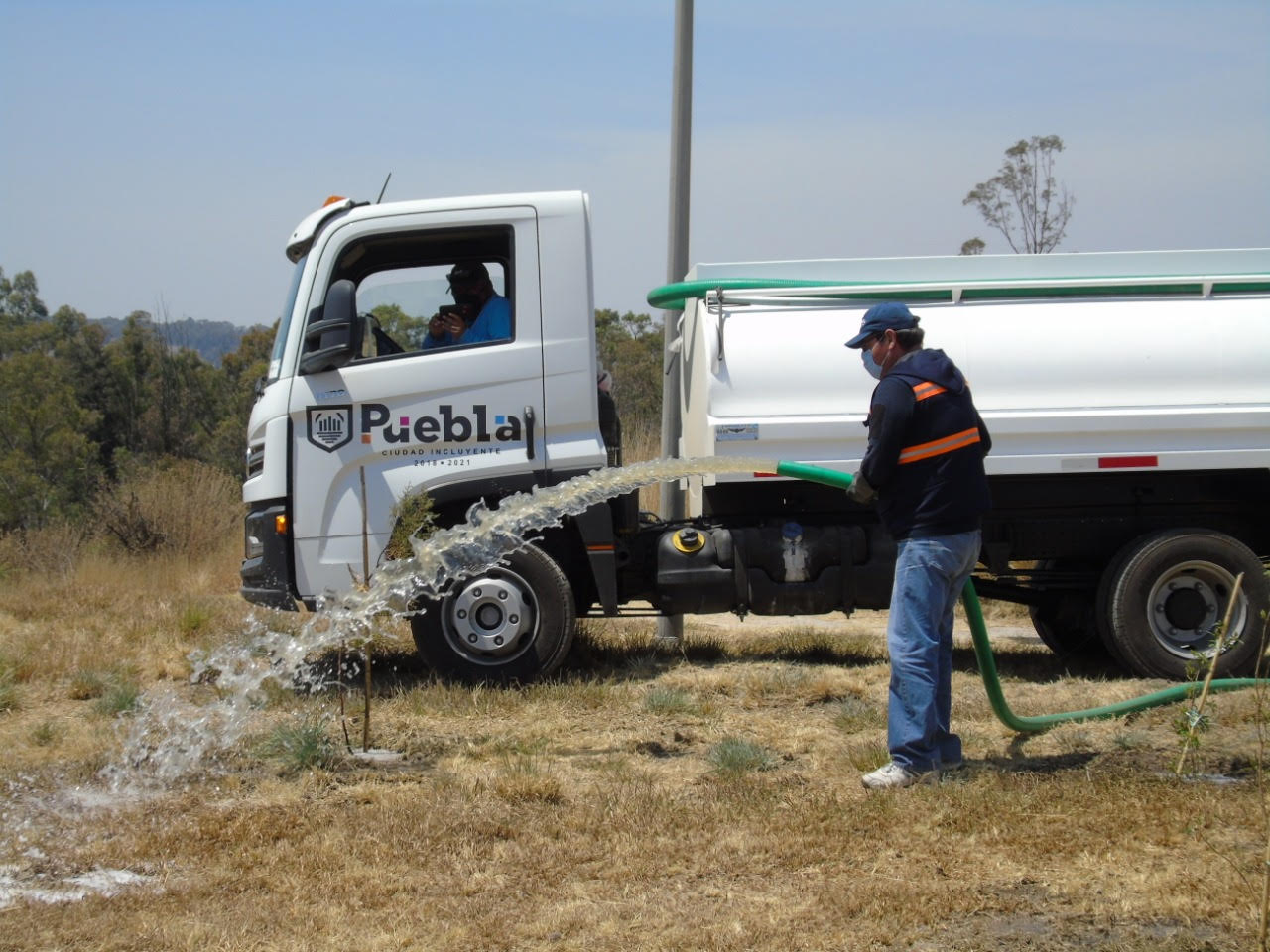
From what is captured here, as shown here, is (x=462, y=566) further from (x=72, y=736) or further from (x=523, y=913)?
(x=523, y=913)

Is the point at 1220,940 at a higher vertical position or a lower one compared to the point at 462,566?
lower

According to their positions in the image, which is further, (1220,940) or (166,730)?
(166,730)

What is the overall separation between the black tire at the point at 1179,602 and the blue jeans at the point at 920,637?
263 cm

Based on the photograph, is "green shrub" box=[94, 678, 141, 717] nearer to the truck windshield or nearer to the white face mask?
the truck windshield

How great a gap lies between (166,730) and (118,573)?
287 inches

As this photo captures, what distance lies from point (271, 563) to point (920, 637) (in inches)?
150

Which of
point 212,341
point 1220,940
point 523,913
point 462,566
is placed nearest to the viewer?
point 1220,940

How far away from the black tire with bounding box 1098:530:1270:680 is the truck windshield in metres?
5.15

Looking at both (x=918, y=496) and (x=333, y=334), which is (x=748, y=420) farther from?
(x=333, y=334)

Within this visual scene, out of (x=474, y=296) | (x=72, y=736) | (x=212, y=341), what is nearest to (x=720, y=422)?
(x=474, y=296)

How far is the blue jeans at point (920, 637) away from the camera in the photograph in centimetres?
549

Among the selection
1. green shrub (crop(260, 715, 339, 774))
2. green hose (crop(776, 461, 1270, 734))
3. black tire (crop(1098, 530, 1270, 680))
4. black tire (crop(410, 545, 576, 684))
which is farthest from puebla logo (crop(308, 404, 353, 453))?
black tire (crop(1098, 530, 1270, 680))

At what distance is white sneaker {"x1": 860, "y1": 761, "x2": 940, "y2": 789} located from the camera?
18.0ft

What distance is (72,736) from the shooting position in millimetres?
6879
